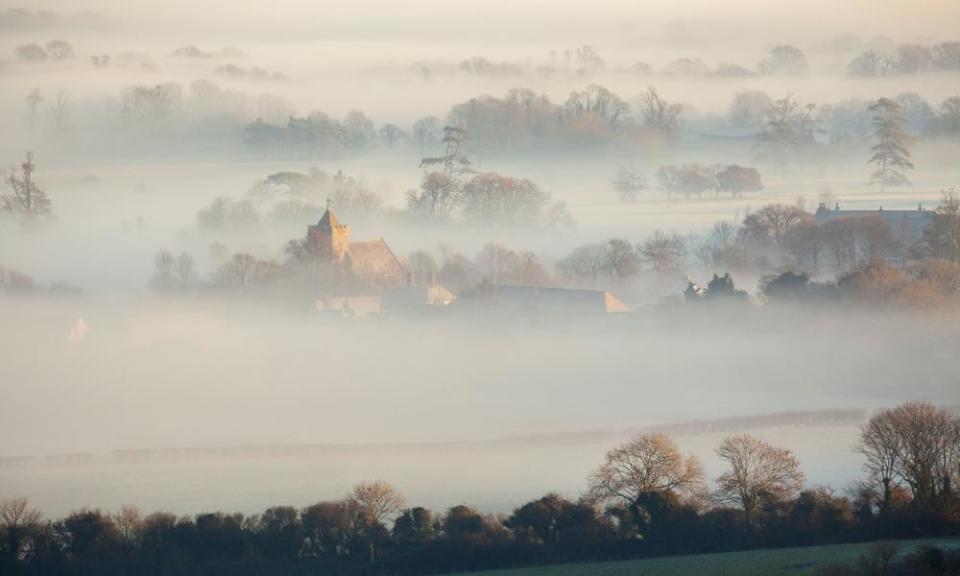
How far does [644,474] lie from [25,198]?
4549 cm

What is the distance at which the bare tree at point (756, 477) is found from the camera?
3212 cm

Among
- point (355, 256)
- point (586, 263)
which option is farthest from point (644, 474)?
point (586, 263)

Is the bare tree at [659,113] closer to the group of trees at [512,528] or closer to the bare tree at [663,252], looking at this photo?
the bare tree at [663,252]

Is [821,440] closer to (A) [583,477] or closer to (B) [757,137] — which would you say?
(A) [583,477]

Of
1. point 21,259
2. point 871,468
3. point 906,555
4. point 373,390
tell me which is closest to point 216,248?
point 21,259

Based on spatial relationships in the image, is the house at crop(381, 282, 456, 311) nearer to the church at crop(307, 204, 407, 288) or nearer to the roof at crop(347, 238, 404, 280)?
the church at crop(307, 204, 407, 288)

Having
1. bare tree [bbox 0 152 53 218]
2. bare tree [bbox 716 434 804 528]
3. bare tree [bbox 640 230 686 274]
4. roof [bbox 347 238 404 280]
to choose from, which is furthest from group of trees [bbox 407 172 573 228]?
bare tree [bbox 716 434 804 528]

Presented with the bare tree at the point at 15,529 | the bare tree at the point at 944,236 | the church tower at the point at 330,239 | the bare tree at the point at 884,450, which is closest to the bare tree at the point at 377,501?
the bare tree at the point at 15,529

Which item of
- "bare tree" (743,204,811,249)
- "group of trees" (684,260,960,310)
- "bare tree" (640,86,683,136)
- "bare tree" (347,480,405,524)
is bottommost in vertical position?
"bare tree" (347,480,405,524)

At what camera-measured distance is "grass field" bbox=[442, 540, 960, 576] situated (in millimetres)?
28641

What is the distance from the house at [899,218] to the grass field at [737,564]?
32977 millimetres

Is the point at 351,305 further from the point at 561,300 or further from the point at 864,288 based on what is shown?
the point at 864,288

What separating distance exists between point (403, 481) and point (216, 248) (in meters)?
33.4

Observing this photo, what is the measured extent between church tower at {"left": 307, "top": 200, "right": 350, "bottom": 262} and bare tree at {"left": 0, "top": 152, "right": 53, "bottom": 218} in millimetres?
13649
